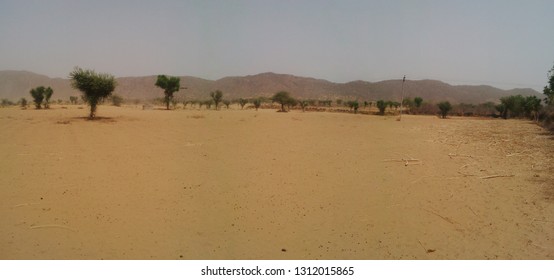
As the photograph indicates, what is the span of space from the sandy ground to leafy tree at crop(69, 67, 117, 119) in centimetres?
1158

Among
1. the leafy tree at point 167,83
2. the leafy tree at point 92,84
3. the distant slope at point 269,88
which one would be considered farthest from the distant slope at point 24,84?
the leafy tree at point 92,84

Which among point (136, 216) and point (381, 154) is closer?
point (136, 216)

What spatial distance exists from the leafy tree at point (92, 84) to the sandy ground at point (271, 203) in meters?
11.6

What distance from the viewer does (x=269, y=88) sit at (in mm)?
113500

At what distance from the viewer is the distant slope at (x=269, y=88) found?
107438 mm

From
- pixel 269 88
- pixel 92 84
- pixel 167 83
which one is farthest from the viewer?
pixel 269 88

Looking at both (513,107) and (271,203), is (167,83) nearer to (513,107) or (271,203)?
(271,203)

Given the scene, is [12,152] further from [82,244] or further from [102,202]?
[82,244]

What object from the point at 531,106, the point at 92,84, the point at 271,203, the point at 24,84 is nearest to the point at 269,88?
the point at 24,84

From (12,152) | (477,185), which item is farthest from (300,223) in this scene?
(12,152)

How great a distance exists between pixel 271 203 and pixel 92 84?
21111mm

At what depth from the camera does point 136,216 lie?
22.0 ft

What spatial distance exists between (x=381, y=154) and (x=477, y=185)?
446cm

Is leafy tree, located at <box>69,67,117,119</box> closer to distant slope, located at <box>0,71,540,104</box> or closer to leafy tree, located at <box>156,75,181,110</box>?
leafy tree, located at <box>156,75,181,110</box>
